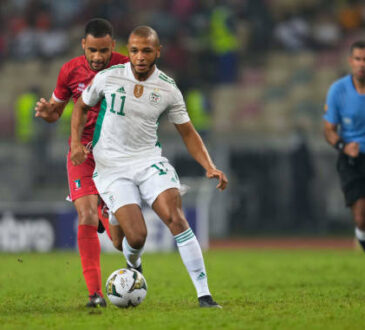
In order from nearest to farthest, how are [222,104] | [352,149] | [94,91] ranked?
[94,91] → [352,149] → [222,104]

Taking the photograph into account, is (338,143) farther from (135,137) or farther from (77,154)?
(77,154)

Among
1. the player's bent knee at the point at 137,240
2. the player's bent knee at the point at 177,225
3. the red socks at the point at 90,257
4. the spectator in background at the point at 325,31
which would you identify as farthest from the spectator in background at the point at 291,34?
the player's bent knee at the point at 177,225

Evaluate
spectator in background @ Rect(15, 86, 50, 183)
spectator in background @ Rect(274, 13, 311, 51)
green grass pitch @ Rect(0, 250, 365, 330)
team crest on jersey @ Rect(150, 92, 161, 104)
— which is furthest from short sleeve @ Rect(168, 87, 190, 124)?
spectator in background @ Rect(274, 13, 311, 51)

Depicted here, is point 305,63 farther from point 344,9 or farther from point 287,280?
point 287,280

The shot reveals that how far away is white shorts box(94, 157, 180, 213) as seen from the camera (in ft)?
21.4

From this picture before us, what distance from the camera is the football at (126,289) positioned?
6625 millimetres

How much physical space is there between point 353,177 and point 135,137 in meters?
3.06

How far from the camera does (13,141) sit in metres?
18.9

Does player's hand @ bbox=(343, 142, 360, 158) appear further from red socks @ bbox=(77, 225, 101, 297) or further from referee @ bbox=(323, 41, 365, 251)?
red socks @ bbox=(77, 225, 101, 297)

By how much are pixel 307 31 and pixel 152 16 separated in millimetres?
3979

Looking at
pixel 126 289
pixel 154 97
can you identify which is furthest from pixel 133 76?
pixel 126 289

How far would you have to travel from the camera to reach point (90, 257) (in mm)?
7004

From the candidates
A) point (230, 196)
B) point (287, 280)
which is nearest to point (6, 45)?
point (230, 196)

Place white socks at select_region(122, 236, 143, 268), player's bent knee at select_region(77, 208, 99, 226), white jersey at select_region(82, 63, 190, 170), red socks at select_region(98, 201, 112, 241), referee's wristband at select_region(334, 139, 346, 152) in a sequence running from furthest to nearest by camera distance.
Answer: referee's wristband at select_region(334, 139, 346, 152), red socks at select_region(98, 201, 112, 241), white socks at select_region(122, 236, 143, 268), player's bent knee at select_region(77, 208, 99, 226), white jersey at select_region(82, 63, 190, 170)
